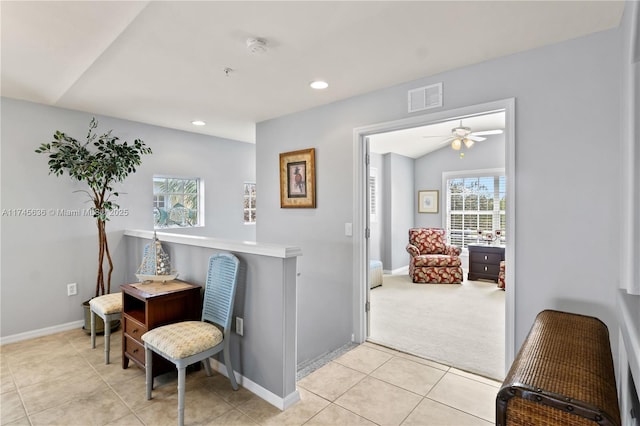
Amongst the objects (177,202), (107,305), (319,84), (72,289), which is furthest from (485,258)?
(72,289)

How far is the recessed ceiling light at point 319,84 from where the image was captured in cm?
291

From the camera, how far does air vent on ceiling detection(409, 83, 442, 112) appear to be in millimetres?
2719

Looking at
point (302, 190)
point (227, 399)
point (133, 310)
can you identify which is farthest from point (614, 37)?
point (133, 310)

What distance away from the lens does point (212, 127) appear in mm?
Result: 4648

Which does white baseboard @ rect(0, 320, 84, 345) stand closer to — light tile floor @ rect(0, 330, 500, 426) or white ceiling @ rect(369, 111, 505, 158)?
light tile floor @ rect(0, 330, 500, 426)

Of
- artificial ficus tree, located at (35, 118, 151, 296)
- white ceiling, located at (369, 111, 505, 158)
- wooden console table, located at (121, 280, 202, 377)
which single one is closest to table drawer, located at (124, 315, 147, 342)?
wooden console table, located at (121, 280, 202, 377)

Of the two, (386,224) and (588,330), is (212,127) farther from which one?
(588,330)

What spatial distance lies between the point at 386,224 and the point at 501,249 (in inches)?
86.6

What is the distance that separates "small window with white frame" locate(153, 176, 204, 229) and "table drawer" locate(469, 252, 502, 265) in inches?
194

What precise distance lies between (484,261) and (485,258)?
6 centimetres

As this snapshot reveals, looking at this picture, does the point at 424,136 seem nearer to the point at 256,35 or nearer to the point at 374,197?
the point at 374,197

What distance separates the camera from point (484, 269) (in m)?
6.19

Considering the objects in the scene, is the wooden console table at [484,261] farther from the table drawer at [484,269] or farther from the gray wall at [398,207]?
the gray wall at [398,207]

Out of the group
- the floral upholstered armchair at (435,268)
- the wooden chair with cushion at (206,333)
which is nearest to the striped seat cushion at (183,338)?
the wooden chair with cushion at (206,333)
